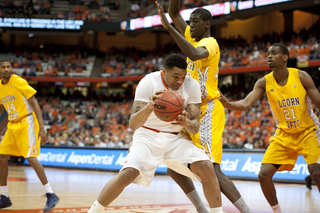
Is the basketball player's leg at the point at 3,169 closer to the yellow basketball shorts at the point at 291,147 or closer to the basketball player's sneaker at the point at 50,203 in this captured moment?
the basketball player's sneaker at the point at 50,203

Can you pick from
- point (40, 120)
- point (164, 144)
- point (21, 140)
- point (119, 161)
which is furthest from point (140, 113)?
point (119, 161)

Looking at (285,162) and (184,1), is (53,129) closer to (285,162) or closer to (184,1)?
(184,1)

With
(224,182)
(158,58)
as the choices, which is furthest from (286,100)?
(158,58)

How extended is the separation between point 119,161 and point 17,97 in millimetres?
8137

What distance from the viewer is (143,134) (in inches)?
149

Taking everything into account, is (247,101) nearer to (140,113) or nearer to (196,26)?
(196,26)

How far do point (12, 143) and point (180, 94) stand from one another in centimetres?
327

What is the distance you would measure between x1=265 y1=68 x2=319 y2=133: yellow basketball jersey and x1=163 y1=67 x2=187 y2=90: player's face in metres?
1.64

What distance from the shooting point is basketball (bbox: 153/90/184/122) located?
10.9ft

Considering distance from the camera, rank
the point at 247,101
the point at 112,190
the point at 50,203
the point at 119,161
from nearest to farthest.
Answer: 1. the point at 112,190
2. the point at 247,101
3. the point at 50,203
4. the point at 119,161

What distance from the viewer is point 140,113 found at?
11.5ft

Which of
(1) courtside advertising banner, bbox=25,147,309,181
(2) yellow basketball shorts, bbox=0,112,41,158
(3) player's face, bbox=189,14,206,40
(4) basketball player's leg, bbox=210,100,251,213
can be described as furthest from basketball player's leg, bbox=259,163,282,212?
(1) courtside advertising banner, bbox=25,147,309,181

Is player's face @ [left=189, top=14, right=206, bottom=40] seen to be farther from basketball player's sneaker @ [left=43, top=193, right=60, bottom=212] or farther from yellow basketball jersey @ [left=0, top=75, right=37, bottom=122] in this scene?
basketball player's sneaker @ [left=43, top=193, right=60, bottom=212]

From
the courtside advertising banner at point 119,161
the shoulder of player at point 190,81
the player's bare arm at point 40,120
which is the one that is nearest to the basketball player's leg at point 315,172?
the shoulder of player at point 190,81
